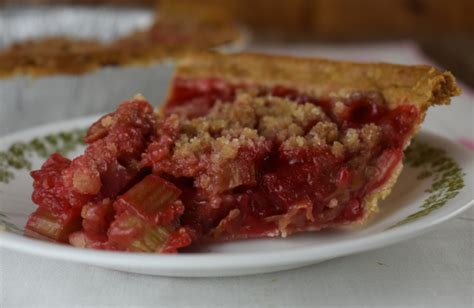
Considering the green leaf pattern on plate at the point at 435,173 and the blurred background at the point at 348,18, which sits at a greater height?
the green leaf pattern on plate at the point at 435,173

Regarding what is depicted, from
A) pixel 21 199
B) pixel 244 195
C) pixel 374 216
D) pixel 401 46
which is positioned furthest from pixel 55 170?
pixel 401 46

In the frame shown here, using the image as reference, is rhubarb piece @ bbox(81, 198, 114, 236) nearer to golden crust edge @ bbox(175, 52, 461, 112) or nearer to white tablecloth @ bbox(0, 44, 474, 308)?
white tablecloth @ bbox(0, 44, 474, 308)

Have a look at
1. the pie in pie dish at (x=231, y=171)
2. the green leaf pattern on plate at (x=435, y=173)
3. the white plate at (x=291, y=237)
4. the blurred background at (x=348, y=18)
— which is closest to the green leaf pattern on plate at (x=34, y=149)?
the white plate at (x=291, y=237)

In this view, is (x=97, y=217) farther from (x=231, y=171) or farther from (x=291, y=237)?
(x=291, y=237)

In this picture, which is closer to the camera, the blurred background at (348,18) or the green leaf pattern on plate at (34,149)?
the green leaf pattern on plate at (34,149)

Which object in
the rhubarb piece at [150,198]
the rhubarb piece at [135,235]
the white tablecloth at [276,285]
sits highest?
the rhubarb piece at [150,198]

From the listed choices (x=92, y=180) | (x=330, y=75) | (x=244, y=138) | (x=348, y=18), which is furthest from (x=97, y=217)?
(x=348, y=18)

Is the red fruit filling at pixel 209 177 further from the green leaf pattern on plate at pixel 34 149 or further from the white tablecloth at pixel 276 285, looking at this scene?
the green leaf pattern on plate at pixel 34 149
